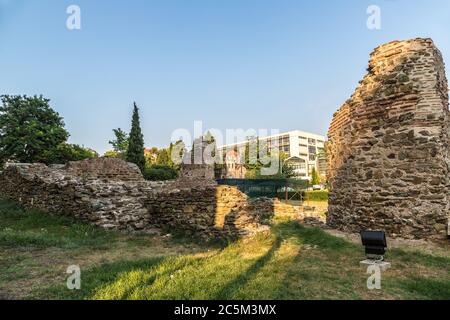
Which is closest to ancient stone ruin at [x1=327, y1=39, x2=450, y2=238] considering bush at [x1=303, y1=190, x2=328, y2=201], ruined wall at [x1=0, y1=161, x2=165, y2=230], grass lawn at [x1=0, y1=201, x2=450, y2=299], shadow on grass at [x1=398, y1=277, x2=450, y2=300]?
grass lawn at [x1=0, y1=201, x2=450, y2=299]

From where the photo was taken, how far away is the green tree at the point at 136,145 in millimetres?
28672

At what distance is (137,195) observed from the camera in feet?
35.0

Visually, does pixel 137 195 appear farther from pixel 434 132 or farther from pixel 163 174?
pixel 163 174

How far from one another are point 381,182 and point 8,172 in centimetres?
1724

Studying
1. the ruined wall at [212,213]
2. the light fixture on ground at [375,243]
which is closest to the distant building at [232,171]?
the ruined wall at [212,213]

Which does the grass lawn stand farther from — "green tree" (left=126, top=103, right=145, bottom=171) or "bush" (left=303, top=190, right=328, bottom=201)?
"green tree" (left=126, top=103, right=145, bottom=171)

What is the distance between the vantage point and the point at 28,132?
77.1 ft

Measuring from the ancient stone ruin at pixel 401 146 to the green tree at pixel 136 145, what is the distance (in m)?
22.1

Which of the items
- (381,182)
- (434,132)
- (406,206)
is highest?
(434,132)

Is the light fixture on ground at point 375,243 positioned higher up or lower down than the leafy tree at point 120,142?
lower down

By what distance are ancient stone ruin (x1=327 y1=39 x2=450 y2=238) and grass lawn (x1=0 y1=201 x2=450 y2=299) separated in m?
1.23

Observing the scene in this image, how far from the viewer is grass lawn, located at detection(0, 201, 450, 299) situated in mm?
3922

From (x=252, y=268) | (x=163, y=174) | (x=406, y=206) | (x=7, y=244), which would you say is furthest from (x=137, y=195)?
(x=163, y=174)

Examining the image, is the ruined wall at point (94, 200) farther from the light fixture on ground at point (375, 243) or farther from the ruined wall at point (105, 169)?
the light fixture on ground at point (375, 243)
